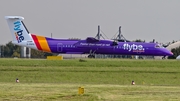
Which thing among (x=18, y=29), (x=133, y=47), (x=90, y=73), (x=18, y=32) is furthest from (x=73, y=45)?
(x=90, y=73)

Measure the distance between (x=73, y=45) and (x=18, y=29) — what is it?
863 centimetres

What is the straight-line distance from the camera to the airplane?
7412cm

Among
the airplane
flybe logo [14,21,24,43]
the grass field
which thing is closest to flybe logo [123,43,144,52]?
the airplane

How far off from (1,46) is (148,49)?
2793 inches

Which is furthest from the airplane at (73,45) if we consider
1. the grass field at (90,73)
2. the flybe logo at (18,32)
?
the grass field at (90,73)

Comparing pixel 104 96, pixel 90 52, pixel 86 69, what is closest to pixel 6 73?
pixel 86 69

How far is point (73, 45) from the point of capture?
245ft

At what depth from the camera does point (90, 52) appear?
77.4 m

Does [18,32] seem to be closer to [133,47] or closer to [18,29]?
[18,29]

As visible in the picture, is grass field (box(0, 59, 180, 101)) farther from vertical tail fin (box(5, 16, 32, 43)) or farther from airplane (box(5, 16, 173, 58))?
vertical tail fin (box(5, 16, 32, 43))

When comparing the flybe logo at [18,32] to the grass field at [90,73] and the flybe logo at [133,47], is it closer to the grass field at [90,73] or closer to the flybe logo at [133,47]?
the flybe logo at [133,47]

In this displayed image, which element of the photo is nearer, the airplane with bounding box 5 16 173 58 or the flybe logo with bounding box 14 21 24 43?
the airplane with bounding box 5 16 173 58

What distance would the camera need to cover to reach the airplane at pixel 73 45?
7412cm

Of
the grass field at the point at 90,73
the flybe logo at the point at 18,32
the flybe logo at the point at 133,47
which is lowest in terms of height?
the grass field at the point at 90,73
